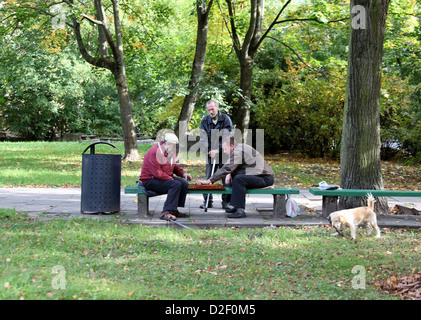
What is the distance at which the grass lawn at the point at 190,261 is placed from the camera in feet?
15.0

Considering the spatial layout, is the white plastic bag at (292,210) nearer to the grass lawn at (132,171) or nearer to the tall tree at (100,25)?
the grass lawn at (132,171)

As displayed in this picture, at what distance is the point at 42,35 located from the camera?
16000 millimetres

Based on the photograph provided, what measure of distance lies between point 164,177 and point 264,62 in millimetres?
15456

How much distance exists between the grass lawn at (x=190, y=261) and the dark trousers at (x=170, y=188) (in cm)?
76

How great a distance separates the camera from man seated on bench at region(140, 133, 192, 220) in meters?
7.75

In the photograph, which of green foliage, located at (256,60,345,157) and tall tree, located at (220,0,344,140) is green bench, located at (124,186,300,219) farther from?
green foliage, located at (256,60,345,157)

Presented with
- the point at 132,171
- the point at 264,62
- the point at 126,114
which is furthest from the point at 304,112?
the point at 132,171

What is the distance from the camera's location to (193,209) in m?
8.80

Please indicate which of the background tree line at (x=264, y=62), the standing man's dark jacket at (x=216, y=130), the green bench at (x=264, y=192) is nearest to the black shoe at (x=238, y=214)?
the green bench at (x=264, y=192)

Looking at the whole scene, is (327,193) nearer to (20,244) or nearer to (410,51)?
(20,244)

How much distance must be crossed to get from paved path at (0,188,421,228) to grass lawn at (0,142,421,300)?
1.35 feet

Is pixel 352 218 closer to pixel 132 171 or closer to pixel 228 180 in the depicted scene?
pixel 228 180

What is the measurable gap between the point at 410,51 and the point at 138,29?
10821 mm
